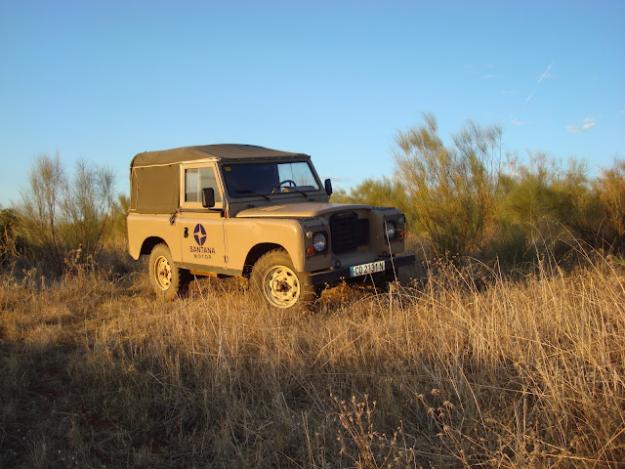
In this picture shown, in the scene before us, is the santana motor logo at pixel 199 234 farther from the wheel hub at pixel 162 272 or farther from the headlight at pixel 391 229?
the headlight at pixel 391 229

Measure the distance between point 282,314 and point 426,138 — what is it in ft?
16.0

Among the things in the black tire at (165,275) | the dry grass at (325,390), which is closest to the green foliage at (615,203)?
the dry grass at (325,390)

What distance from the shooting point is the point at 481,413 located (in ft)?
10.9

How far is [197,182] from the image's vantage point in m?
7.38

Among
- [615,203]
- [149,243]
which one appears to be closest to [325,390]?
[149,243]

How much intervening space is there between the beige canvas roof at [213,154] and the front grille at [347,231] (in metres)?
1.60

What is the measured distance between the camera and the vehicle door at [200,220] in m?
6.91

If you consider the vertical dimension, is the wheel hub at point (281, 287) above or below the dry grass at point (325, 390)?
above

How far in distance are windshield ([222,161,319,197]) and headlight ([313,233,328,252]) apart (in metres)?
1.50

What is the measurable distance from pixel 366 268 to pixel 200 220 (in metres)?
2.36

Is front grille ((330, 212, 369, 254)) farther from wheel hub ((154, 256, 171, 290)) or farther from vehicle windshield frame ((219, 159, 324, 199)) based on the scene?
wheel hub ((154, 256, 171, 290))

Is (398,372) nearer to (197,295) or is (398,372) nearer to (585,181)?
(197,295)

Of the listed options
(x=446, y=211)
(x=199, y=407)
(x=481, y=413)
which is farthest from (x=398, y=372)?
(x=446, y=211)

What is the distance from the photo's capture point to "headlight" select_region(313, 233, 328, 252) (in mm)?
5921
